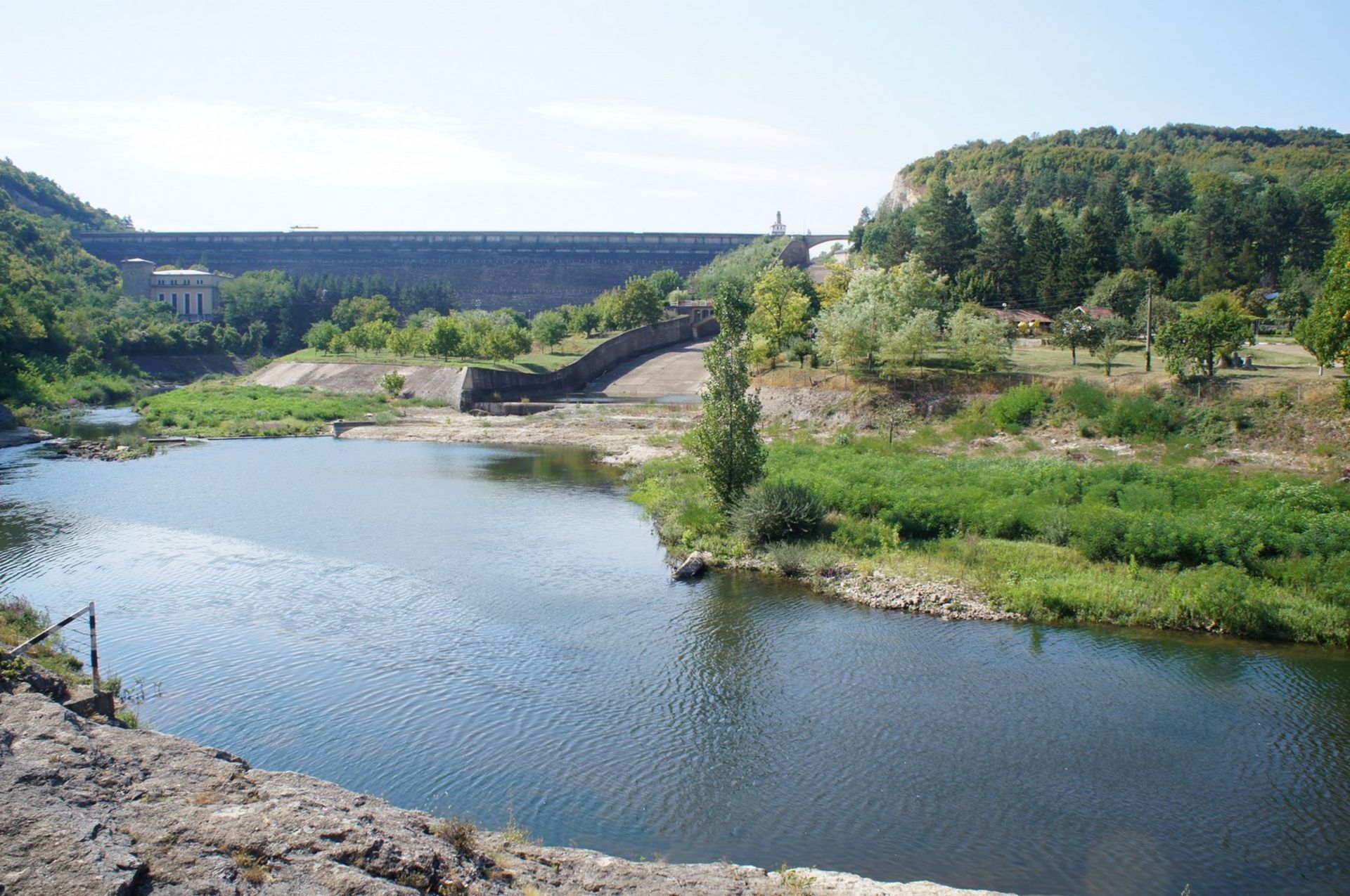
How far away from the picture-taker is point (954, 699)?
14484 millimetres

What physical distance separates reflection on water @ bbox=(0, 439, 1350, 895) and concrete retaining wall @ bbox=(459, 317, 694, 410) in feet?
102

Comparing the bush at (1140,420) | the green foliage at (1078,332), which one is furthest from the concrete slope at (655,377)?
the bush at (1140,420)

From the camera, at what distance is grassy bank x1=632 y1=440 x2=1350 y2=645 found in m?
18.0

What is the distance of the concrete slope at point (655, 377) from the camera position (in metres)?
60.7

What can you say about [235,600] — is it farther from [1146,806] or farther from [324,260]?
[324,260]

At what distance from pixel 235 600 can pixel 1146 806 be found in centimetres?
1568

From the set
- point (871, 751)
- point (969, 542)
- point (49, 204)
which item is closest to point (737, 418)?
point (969, 542)

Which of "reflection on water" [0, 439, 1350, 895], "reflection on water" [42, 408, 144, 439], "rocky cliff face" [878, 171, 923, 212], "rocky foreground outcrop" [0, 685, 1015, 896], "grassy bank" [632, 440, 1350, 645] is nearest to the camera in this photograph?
"rocky foreground outcrop" [0, 685, 1015, 896]

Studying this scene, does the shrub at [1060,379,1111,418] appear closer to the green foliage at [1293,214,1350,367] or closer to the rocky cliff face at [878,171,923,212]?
the green foliage at [1293,214,1350,367]

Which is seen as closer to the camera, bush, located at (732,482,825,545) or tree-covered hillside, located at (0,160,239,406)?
bush, located at (732,482,825,545)

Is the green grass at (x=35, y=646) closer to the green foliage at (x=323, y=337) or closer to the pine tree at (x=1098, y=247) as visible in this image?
the pine tree at (x=1098, y=247)

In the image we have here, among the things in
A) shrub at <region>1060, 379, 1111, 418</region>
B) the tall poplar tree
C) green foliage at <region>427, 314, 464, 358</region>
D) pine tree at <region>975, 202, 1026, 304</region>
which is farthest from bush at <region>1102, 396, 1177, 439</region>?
green foliage at <region>427, 314, 464, 358</region>

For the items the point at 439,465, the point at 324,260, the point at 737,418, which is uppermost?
the point at 324,260

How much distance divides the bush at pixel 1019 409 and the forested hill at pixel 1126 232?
64.6 ft
